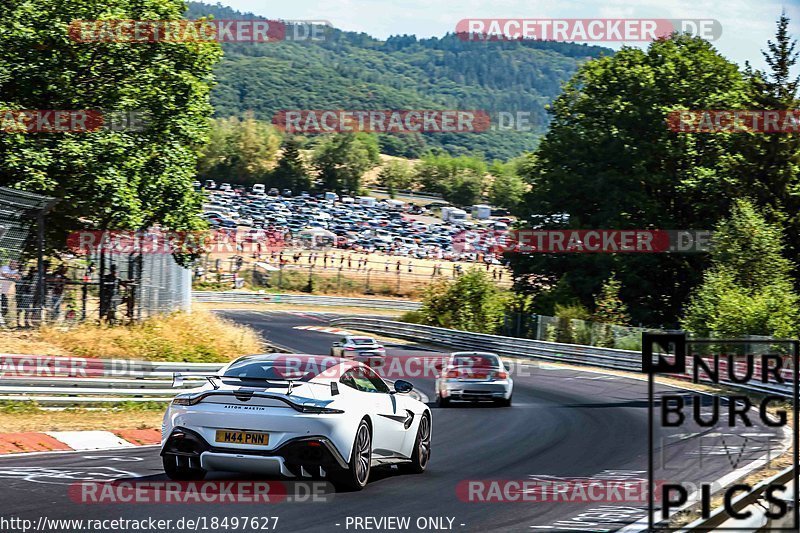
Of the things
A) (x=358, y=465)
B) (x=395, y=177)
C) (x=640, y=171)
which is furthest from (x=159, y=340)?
(x=395, y=177)

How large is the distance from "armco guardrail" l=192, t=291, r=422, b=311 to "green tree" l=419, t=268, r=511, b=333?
18558 mm

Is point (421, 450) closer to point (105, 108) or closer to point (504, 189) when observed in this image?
point (105, 108)

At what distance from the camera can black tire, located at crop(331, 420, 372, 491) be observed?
10.0 m

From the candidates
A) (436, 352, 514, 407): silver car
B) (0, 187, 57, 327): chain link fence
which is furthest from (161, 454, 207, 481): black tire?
(436, 352, 514, 407): silver car

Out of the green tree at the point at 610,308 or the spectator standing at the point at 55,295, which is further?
the green tree at the point at 610,308

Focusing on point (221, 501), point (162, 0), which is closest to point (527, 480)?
point (221, 501)

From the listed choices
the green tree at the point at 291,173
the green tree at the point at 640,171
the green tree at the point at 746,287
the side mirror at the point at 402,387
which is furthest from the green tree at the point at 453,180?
the side mirror at the point at 402,387

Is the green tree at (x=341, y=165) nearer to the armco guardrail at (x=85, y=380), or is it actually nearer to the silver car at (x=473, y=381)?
the silver car at (x=473, y=381)

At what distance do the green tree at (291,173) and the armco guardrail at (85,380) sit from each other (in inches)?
5123

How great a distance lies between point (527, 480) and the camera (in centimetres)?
1212

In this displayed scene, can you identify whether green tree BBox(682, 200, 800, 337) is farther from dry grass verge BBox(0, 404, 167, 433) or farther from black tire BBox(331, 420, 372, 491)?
black tire BBox(331, 420, 372, 491)

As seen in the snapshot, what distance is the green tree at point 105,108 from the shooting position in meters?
26.5

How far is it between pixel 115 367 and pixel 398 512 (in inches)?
475

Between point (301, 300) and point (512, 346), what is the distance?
30722 mm
